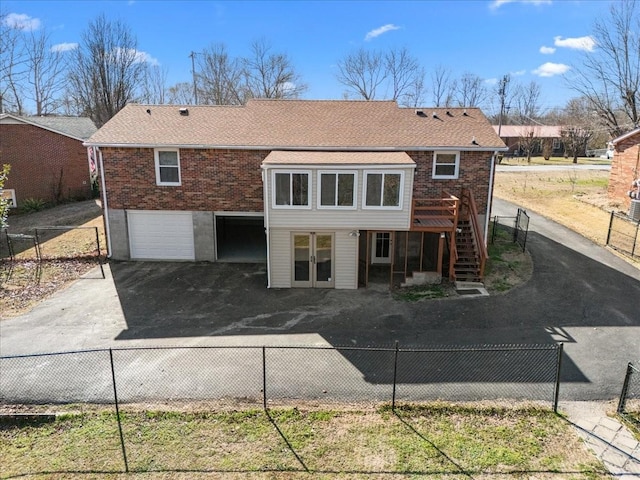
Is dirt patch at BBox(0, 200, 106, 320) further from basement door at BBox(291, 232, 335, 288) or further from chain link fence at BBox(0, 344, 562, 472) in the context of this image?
basement door at BBox(291, 232, 335, 288)

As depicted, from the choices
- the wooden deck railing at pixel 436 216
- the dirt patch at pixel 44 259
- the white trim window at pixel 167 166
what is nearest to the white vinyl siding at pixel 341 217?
the wooden deck railing at pixel 436 216

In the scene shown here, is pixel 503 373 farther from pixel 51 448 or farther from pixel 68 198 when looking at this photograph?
pixel 68 198

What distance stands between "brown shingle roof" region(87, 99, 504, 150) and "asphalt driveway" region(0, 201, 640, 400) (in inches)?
205

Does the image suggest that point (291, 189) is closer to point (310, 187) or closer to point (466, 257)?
point (310, 187)

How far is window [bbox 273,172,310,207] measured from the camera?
14008mm

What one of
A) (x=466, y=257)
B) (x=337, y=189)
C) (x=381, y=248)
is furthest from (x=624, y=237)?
(x=337, y=189)

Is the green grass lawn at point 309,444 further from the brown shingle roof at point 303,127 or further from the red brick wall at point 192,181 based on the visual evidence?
the brown shingle roof at point 303,127

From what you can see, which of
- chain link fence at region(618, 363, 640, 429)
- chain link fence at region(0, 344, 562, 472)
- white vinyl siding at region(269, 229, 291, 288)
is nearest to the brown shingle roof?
white vinyl siding at region(269, 229, 291, 288)

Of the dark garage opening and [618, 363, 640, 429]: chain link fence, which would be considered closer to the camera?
[618, 363, 640, 429]: chain link fence

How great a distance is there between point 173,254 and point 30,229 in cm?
1000

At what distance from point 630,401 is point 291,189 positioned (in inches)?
399

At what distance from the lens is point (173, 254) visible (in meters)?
17.7

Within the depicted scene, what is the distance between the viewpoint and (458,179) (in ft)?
54.4

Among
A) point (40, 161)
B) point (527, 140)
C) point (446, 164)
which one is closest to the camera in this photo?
point (446, 164)
